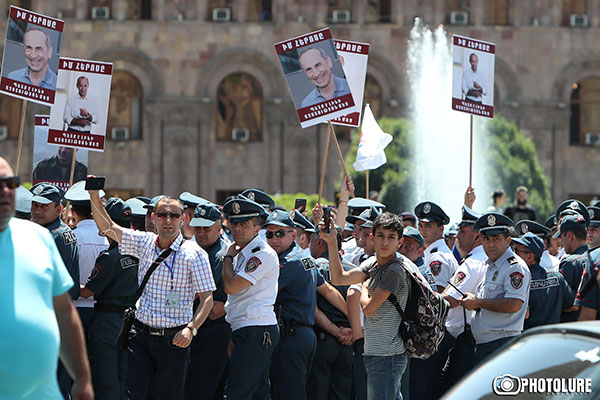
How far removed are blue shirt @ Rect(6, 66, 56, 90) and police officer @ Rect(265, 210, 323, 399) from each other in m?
3.88

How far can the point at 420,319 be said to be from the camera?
7.47 metres

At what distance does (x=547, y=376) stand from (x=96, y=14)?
102 ft

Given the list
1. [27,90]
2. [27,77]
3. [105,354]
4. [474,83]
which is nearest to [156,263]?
[105,354]

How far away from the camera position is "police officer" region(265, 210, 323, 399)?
901 cm

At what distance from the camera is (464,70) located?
13.7 metres

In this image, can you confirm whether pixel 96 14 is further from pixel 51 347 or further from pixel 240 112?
pixel 51 347

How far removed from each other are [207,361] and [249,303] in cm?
128

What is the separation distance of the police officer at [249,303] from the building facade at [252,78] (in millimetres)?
25394

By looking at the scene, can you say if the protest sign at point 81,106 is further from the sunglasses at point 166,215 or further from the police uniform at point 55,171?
the sunglasses at point 166,215

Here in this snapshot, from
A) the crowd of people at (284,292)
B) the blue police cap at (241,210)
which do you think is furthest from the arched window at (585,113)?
the blue police cap at (241,210)

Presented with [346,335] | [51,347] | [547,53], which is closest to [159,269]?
[346,335]

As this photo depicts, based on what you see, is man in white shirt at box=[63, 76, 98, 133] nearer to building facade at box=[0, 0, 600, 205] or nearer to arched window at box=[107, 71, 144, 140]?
building facade at box=[0, 0, 600, 205]

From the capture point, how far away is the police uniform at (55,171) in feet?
41.8

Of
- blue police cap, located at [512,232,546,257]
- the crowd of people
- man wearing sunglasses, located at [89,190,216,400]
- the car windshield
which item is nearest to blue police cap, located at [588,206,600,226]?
the crowd of people
